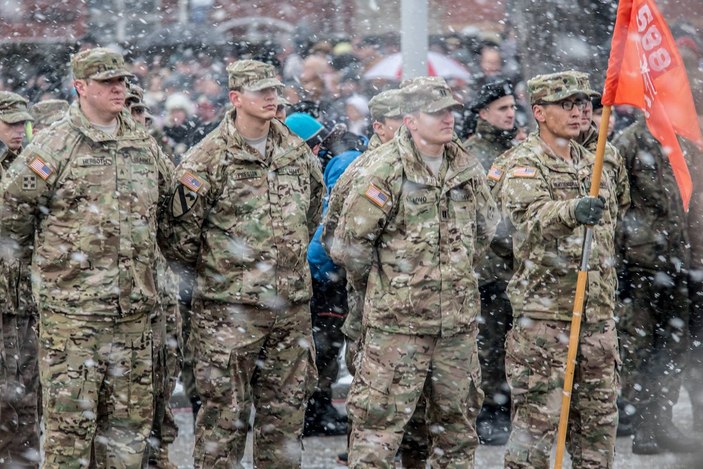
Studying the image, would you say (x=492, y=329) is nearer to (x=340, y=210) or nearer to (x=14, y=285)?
(x=340, y=210)

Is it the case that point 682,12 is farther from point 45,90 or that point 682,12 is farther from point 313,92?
point 45,90

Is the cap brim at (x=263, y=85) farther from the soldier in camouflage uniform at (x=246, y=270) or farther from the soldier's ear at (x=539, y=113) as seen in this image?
the soldier's ear at (x=539, y=113)

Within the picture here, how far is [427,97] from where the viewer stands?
7246 mm

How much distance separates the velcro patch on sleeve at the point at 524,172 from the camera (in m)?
7.61

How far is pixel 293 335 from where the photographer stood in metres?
7.86

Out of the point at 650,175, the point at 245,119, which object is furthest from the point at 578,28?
the point at 245,119

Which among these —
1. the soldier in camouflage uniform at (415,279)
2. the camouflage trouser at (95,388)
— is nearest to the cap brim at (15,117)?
the camouflage trouser at (95,388)

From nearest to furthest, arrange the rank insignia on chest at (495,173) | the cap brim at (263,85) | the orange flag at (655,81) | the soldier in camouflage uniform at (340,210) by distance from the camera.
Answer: the orange flag at (655,81), the cap brim at (263,85), the soldier in camouflage uniform at (340,210), the rank insignia on chest at (495,173)

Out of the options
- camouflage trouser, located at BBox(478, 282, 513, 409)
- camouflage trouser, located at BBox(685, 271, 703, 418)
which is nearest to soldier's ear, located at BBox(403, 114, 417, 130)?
camouflage trouser, located at BBox(478, 282, 513, 409)

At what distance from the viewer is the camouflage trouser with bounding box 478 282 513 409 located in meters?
9.55

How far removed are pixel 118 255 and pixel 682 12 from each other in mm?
7543

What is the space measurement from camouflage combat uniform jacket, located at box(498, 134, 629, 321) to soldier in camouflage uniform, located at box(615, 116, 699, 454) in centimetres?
163

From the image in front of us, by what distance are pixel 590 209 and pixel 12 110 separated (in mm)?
4023

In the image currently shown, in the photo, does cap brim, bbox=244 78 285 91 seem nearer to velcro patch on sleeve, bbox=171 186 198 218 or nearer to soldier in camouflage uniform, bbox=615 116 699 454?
velcro patch on sleeve, bbox=171 186 198 218
